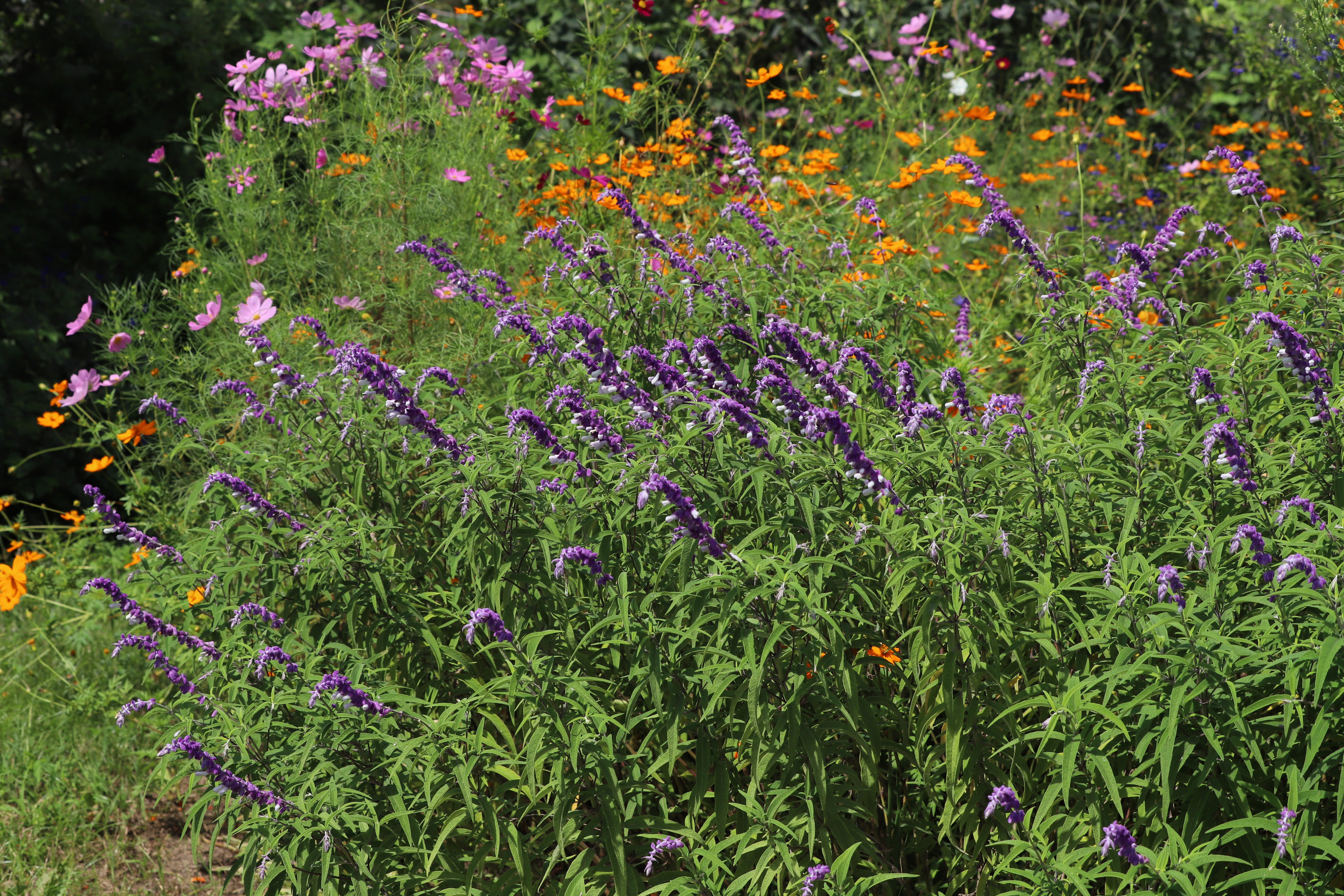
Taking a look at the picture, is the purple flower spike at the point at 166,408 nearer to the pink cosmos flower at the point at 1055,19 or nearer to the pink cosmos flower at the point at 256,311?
the pink cosmos flower at the point at 256,311

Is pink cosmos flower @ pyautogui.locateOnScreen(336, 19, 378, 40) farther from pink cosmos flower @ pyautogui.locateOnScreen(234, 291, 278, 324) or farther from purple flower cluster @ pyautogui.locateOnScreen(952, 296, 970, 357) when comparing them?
purple flower cluster @ pyautogui.locateOnScreen(952, 296, 970, 357)

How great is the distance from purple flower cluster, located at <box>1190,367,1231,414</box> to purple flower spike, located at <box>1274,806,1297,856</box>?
0.84 metres

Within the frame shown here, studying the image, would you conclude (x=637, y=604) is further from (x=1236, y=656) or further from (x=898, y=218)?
(x=898, y=218)

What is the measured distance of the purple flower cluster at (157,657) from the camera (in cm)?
259

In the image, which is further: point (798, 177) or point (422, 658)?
point (798, 177)

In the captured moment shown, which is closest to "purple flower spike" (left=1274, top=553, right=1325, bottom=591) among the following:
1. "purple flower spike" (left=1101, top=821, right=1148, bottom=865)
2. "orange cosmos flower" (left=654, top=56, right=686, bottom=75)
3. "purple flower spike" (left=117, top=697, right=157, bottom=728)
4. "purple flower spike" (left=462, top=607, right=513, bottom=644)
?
"purple flower spike" (left=1101, top=821, right=1148, bottom=865)

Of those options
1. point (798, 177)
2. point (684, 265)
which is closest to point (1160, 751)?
point (684, 265)

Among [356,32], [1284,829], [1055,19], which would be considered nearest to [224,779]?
[1284,829]

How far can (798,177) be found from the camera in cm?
538

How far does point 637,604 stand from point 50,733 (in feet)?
10.6

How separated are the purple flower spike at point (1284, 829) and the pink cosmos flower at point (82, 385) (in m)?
4.23

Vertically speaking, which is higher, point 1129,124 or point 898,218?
point 898,218

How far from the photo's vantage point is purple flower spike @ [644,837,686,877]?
7.39ft

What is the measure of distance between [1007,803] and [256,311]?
10.8 ft
